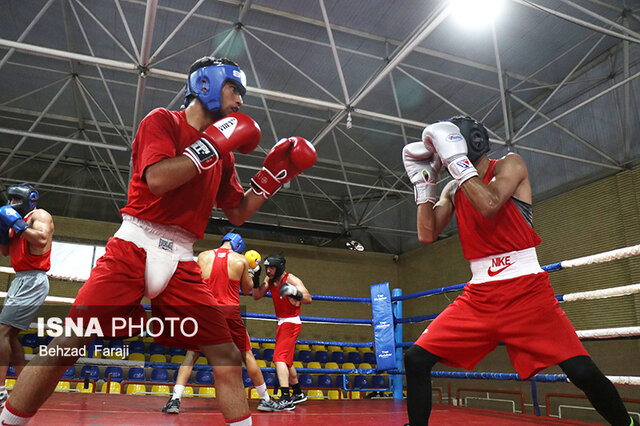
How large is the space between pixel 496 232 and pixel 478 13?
5.94m

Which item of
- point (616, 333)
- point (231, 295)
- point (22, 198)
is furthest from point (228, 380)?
point (22, 198)

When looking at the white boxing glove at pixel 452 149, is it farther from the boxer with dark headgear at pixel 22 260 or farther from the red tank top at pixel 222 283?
the boxer with dark headgear at pixel 22 260

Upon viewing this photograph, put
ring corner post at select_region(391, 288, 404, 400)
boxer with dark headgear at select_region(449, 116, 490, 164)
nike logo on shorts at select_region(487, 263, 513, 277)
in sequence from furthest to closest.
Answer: ring corner post at select_region(391, 288, 404, 400), boxer with dark headgear at select_region(449, 116, 490, 164), nike logo on shorts at select_region(487, 263, 513, 277)

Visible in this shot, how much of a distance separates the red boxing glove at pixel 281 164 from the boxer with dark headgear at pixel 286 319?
234 centimetres

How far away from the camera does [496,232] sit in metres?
1.90

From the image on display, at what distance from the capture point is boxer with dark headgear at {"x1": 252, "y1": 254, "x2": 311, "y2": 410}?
4.07 m

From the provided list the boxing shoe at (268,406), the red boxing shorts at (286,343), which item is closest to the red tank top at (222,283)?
the red boxing shorts at (286,343)

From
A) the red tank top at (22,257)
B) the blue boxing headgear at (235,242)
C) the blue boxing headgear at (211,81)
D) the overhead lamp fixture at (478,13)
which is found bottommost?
the red tank top at (22,257)

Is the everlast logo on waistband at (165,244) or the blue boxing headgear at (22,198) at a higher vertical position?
the blue boxing headgear at (22,198)

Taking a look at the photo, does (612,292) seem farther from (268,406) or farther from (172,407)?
(172,407)

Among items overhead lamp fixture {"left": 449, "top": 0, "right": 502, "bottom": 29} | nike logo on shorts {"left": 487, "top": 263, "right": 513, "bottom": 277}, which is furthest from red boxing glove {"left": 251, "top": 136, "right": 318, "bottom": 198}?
overhead lamp fixture {"left": 449, "top": 0, "right": 502, "bottom": 29}

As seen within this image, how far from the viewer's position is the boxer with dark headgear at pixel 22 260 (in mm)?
3088

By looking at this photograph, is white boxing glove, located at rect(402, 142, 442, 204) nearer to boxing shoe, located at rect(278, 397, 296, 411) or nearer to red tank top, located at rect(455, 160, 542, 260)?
red tank top, located at rect(455, 160, 542, 260)

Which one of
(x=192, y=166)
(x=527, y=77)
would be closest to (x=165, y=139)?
(x=192, y=166)
